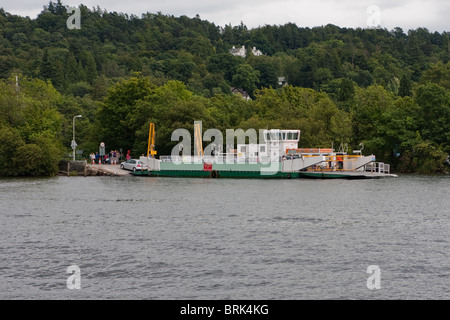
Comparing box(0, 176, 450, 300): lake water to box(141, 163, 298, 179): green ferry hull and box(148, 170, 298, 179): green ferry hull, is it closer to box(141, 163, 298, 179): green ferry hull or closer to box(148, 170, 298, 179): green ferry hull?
box(148, 170, 298, 179): green ferry hull

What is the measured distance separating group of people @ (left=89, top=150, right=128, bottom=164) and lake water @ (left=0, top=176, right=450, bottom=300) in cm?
4297

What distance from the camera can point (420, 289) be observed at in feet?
81.7

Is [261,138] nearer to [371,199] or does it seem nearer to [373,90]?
[373,90]

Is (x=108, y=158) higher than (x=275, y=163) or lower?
higher

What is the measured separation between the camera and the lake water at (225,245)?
990 inches

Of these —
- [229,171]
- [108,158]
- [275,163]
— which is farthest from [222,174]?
[108,158]

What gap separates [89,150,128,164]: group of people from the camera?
103m

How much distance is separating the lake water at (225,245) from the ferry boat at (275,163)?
23617 mm

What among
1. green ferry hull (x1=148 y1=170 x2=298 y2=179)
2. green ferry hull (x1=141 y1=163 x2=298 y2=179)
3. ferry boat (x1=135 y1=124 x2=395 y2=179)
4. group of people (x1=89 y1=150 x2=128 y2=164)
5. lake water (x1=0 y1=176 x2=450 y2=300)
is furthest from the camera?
group of people (x1=89 y1=150 x2=128 y2=164)

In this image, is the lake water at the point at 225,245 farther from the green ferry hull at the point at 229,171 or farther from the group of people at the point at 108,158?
the group of people at the point at 108,158

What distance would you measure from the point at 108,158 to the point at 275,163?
104 ft

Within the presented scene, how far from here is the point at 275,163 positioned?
85.0m

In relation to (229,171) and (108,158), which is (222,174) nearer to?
(229,171)

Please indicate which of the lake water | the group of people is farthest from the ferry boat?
the lake water
